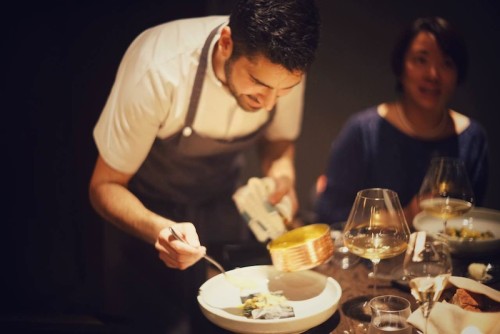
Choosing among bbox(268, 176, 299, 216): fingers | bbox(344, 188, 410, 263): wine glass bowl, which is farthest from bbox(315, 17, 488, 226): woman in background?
bbox(344, 188, 410, 263): wine glass bowl

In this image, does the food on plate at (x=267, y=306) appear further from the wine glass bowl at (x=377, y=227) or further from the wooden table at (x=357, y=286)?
the wine glass bowl at (x=377, y=227)

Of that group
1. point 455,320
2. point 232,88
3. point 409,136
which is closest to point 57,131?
point 232,88

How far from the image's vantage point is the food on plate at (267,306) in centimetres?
134

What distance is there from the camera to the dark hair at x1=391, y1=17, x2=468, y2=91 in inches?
90.5

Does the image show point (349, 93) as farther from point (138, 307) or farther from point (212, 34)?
point (138, 307)

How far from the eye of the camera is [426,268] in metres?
1.39

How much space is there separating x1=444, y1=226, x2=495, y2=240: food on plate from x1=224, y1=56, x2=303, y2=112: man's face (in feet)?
2.26

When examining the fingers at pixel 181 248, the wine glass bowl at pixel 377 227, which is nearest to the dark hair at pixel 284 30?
the wine glass bowl at pixel 377 227

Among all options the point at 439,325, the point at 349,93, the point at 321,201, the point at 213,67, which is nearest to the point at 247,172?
the point at 321,201

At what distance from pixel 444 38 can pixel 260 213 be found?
3.81 ft

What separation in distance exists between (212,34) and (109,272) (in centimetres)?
90

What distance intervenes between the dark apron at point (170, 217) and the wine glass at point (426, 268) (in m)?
0.74

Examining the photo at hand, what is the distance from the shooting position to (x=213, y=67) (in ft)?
6.08

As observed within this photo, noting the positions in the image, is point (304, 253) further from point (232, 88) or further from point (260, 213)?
point (232, 88)
